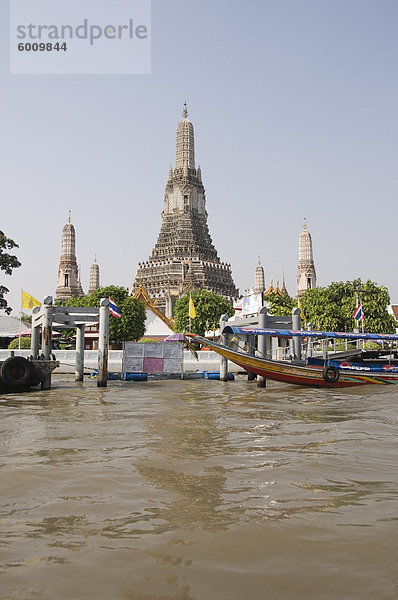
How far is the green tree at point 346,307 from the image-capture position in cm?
4703

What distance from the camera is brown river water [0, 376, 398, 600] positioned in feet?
10.9

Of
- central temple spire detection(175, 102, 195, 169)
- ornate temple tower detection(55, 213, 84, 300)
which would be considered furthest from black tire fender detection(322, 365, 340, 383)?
central temple spire detection(175, 102, 195, 169)

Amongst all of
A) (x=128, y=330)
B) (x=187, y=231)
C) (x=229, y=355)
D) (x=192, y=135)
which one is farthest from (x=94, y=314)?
(x=192, y=135)

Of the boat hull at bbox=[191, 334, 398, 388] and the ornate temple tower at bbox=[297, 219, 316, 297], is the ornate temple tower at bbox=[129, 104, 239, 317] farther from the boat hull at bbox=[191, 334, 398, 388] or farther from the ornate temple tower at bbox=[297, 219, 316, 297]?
the boat hull at bbox=[191, 334, 398, 388]

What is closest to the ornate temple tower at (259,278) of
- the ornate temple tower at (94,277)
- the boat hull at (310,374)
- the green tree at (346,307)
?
the ornate temple tower at (94,277)

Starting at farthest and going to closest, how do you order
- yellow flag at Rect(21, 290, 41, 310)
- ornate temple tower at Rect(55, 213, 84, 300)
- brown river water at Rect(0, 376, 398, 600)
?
1. ornate temple tower at Rect(55, 213, 84, 300)
2. yellow flag at Rect(21, 290, 41, 310)
3. brown river water at Rect(0, 376, 398, 600)

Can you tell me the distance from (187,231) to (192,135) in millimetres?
21233

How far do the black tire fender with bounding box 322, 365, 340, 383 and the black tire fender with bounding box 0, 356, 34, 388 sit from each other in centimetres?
1103

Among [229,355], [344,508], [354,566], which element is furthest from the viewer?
[229,355]

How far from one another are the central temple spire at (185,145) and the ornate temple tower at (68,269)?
25.6 meters

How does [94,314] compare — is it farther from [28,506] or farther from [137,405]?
[28,506]

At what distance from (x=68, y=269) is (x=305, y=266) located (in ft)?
147

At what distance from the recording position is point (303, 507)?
4828mm

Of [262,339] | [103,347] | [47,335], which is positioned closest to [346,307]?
[262,339]
